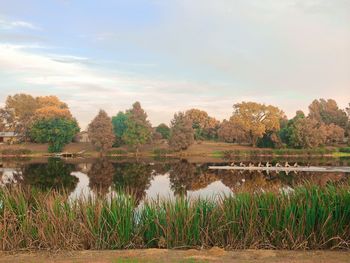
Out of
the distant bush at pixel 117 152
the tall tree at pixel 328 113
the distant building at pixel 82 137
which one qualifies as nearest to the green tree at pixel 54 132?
the distant building at pixel 82 137

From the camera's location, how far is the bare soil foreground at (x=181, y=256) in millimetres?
9766

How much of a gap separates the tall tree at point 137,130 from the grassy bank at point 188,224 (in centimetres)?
6818

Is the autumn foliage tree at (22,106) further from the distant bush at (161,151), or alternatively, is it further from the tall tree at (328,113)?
the tall tree at (328,113)

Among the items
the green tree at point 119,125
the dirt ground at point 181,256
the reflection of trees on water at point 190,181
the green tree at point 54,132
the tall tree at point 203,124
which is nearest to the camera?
the dirt ground at point 181,256

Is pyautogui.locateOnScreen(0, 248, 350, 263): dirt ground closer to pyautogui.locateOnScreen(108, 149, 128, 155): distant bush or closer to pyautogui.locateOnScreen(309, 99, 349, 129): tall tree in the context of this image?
pyautogui.locateOnScreen(108, 149, 128, 155): distant bush

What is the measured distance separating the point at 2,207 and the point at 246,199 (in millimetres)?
6278

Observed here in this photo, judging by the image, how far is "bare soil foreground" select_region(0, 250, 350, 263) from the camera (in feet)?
32.0

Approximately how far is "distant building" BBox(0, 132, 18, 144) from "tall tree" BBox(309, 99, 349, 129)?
63.1 metres

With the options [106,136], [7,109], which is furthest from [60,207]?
[7,109]

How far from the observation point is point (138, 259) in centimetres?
970

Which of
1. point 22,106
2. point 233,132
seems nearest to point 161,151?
point 233,132

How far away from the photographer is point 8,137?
100500mm

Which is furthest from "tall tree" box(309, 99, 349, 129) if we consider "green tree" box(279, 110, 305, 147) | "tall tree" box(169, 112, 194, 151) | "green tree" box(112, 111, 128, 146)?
"green tree" box(112, 111, 128, 146)

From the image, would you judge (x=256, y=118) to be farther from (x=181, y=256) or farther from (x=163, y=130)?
(x=181, y=256)
